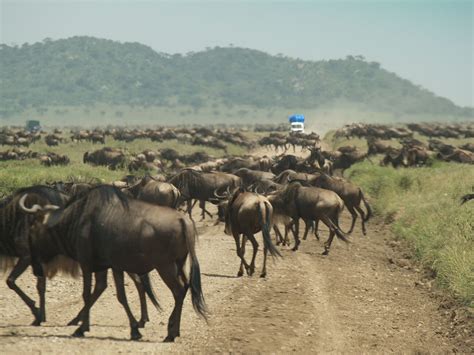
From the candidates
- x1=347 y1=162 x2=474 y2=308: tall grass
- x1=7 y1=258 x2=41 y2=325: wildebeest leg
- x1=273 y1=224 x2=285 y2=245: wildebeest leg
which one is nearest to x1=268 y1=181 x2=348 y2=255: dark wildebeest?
x1=273 y1=224 x2=285 y2=245: wildebeest leg

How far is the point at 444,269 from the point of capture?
13.2 meters

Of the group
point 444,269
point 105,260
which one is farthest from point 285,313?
point 444,269

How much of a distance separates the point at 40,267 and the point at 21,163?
26.3m

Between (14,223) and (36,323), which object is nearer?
(36,323)

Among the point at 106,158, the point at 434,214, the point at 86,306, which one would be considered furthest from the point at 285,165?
the point at 86,306

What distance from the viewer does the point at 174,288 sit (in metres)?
8.52

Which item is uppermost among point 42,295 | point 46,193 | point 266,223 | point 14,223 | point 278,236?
point 46,193

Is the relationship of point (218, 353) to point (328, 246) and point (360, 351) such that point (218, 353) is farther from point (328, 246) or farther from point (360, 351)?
point (328, 246)

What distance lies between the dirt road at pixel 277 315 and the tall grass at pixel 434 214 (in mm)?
638

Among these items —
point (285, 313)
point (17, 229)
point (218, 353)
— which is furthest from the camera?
point (285, 313)

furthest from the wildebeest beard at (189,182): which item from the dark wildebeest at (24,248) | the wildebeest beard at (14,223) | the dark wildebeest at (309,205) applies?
the wildebeest beard at (14,223)

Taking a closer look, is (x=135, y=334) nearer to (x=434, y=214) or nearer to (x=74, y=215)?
(x=74, y=215)

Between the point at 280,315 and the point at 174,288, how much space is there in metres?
2.52

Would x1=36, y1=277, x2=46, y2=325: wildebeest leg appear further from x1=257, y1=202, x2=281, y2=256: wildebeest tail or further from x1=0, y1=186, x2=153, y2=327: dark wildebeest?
x1=257, y1=202, x2=281, y2=256: wildebeest tail
